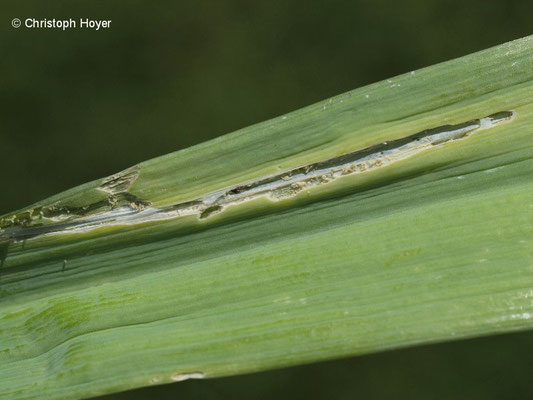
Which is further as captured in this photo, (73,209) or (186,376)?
(73,209)

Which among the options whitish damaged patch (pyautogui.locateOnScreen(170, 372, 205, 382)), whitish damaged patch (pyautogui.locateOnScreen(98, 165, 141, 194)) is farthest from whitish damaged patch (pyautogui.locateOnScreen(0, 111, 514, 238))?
whitish damaged patch (pyautogui.locateOnScreen(170, 372, 205, 382))

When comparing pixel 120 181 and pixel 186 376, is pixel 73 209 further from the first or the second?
pixel 186 376

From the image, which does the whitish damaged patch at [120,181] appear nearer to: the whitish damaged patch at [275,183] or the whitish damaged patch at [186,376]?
the whitish damaged patch at [275,183]

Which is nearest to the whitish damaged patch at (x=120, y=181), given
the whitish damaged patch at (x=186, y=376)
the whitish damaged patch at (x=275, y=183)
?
the whitish damaged patch at (x=275, y=183)

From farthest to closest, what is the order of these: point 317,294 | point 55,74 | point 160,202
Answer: point 55,74 → point 160,202 → point 317,294

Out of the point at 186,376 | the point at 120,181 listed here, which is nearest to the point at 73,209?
the point at 120,181

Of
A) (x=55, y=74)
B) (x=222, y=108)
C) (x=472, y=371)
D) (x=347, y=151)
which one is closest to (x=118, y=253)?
(x=347, y=151)

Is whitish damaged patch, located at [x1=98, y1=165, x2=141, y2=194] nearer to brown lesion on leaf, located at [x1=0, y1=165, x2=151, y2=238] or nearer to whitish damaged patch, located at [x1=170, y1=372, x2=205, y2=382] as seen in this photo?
brown lesion on leaf, located at [x1=0, y1=165, x2=151, y2=238]

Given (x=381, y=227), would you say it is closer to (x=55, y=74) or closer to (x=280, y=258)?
(x=280, y=258)
